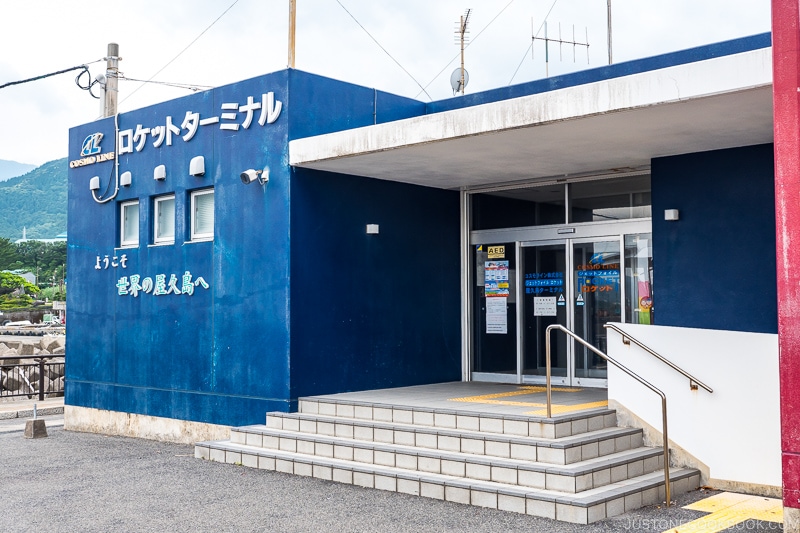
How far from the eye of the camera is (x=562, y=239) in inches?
429

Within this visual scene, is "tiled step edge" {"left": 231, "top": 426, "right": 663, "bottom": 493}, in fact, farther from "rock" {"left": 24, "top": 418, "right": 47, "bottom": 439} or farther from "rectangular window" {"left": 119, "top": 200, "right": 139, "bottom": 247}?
"rock" {"left": 24, "top": 418, "right": 47, "bottom": 439}

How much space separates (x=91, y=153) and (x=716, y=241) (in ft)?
29.6

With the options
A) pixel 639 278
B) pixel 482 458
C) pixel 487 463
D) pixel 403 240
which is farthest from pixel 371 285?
pixel 487 463

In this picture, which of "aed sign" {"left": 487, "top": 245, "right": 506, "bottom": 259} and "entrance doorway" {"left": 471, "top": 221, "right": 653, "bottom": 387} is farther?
"aed sign" {"left": 487, "top": 245, "right": 506, "bottom": 259}

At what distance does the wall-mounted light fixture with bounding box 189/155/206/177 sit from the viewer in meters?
10.8

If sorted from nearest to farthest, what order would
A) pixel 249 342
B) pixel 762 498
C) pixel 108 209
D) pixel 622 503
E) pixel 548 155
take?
1. pixel 622 503
2. pixel 762 498
3. pixel 548 155
4. pixel 249 342
5. pixel 108 209

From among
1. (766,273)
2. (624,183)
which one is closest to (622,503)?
(766,273)

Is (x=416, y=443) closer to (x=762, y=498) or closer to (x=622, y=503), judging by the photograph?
(x=622, y=503)

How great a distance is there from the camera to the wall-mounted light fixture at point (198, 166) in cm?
1078

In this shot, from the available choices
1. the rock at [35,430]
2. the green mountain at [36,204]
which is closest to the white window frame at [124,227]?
the rock at [35,430]

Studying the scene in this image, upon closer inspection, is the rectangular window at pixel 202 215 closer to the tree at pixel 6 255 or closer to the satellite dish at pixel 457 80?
the satellite dish at pixel 457 80

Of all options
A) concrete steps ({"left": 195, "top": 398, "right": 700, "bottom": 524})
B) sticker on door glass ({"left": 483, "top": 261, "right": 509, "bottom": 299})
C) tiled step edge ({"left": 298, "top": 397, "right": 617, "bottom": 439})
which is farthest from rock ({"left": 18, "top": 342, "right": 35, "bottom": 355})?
tiled step edge ({"left": 298, "top": 397, "right": 617, "bottom": 439})

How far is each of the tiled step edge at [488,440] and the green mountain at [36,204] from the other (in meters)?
170

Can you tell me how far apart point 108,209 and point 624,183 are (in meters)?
7.31
